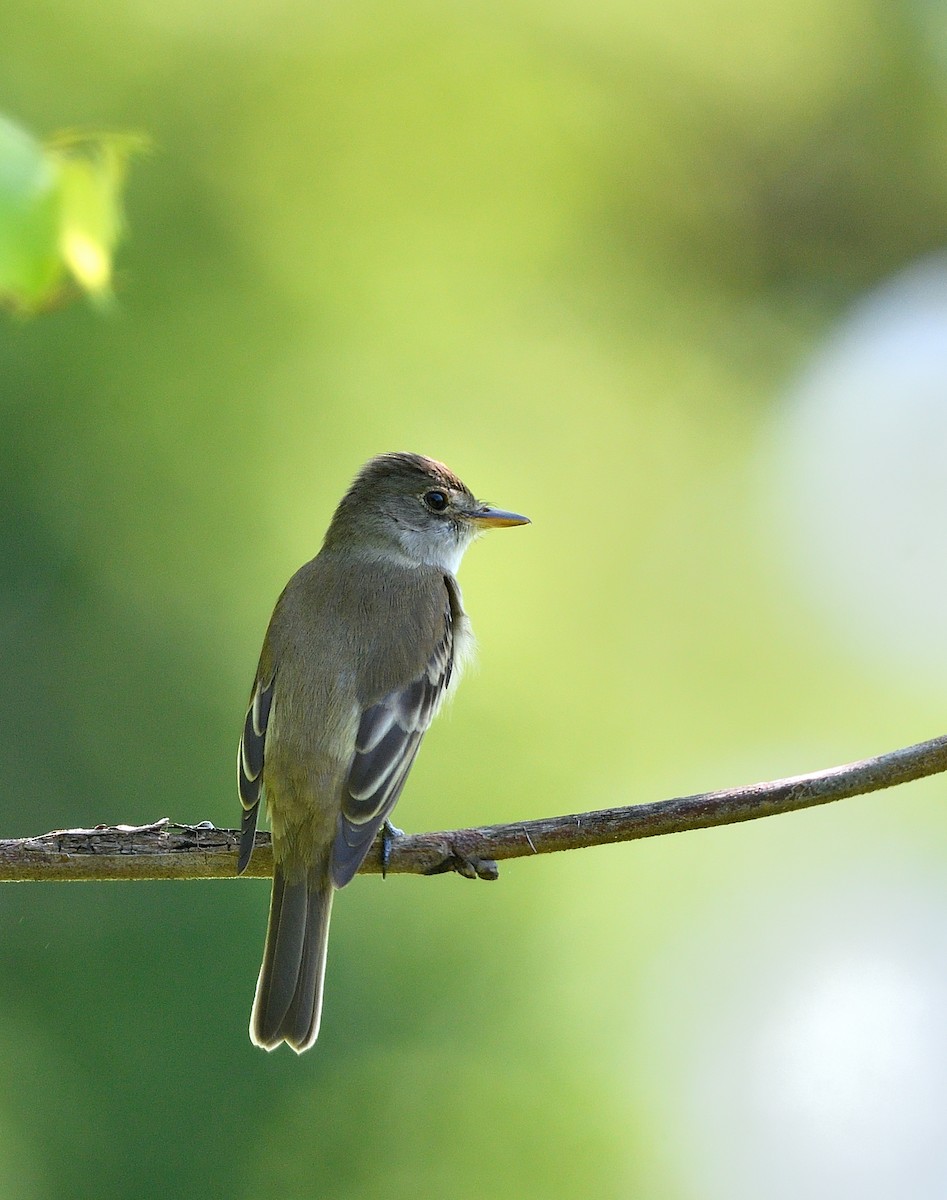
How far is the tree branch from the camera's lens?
267cm

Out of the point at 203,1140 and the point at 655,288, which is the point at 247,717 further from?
the point at 655,288

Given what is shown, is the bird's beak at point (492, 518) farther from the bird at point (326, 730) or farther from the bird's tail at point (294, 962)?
the bird's tail at point (294, 962)

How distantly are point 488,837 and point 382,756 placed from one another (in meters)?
0.78


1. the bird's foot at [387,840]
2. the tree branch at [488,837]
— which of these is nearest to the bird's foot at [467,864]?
the tree branch at [488,837]

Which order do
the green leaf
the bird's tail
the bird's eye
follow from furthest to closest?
1. the bird's eye
2. the bird's tail
3. the green leaf

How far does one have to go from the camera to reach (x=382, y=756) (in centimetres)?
367

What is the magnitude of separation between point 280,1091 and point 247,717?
93.8 inches

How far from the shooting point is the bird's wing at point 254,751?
3.57 meters

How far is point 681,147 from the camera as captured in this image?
34.3ft

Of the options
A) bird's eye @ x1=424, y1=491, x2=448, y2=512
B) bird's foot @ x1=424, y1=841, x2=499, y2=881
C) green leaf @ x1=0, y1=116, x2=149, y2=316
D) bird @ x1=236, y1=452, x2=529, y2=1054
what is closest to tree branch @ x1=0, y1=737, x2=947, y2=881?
bird's foot @ x1=424, y1=841, x2=499, y2=881

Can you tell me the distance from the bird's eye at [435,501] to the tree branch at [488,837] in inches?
74.1

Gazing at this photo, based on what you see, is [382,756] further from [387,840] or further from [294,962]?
[294,962]

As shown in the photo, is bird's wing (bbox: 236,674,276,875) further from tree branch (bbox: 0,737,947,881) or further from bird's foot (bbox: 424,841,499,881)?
bird's foot (bbox: 424,841,499,881)

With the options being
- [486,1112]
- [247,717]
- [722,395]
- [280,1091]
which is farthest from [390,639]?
[722,395]
